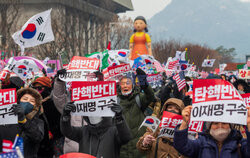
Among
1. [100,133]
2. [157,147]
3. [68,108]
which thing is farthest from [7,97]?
[157,147]

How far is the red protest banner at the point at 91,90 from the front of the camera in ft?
12.3

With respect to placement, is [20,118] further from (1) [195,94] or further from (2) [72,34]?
(2) [72,34]

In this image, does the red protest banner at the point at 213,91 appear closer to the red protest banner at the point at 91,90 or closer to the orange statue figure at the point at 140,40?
the red protest banner at the point at 91,90

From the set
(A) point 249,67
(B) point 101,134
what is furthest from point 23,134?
(A) point 249,67

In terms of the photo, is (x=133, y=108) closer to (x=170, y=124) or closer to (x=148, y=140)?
(x=148, y=140)

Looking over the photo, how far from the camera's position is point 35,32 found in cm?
659

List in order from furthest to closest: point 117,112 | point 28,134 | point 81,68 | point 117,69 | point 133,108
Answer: point 117,69, point 81,68, point 133,108, point 28,134, point 117,112

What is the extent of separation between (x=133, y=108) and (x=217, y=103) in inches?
76.8

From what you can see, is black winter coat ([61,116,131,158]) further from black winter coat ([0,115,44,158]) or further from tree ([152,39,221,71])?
tree ([152,39,221,71])

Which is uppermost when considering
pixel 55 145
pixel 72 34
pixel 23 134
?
pixel 72 34

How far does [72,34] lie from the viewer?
21.2m

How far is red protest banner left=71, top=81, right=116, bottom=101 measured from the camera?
3758mm

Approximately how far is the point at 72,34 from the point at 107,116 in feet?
58.9

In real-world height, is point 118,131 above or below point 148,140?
above
